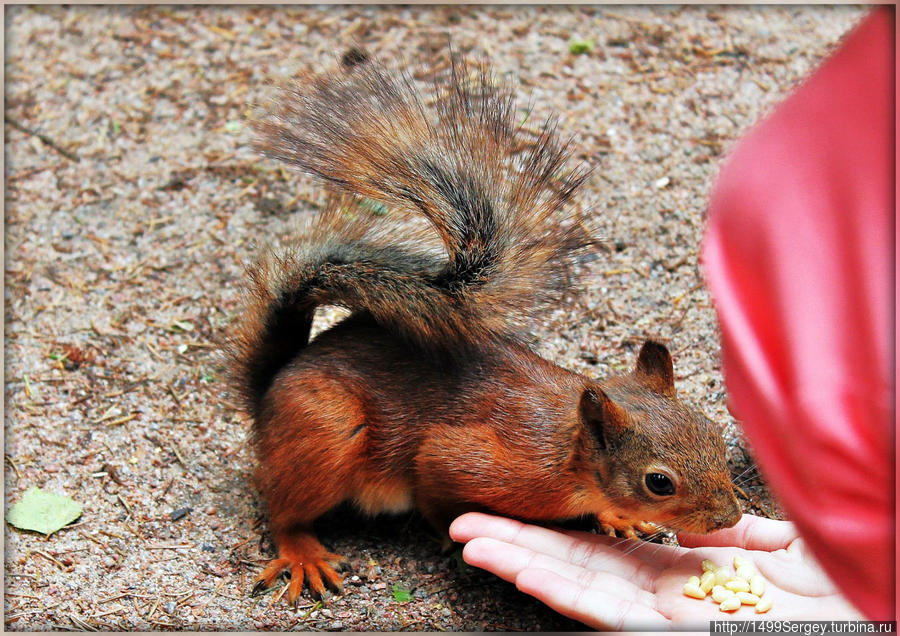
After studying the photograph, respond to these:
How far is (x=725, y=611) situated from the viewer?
74.6 inches

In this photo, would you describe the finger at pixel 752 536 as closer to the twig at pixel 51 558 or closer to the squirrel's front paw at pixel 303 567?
the squirrel's front paw at pixel 303 567

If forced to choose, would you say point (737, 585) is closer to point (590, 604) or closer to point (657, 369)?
point (590, 604)

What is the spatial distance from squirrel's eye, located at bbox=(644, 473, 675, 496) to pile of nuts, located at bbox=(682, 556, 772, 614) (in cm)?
20

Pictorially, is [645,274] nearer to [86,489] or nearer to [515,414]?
[515,414]

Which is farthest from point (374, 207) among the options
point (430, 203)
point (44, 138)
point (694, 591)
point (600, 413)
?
point (44, 138)

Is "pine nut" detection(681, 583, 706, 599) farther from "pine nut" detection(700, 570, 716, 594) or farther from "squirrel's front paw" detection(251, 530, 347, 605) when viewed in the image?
"squirrel's front paw" detection(251, 530, 347, 605)

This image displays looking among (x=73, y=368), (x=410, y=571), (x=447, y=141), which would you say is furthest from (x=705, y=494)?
(x=73, y=368)

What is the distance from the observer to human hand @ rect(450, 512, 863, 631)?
1898 mm

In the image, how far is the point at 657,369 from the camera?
217 centimetres

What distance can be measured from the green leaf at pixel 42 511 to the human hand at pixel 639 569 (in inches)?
41.6

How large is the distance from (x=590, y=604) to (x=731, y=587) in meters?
0.31

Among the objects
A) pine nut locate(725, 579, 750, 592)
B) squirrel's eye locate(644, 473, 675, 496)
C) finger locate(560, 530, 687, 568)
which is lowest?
finger locate(560, 530, 687, 568)

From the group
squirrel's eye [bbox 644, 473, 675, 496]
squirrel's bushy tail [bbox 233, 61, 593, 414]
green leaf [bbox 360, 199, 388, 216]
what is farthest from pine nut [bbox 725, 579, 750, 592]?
green leaf [bbox 360, 199, 388, 216]

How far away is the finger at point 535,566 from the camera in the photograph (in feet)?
6.63
